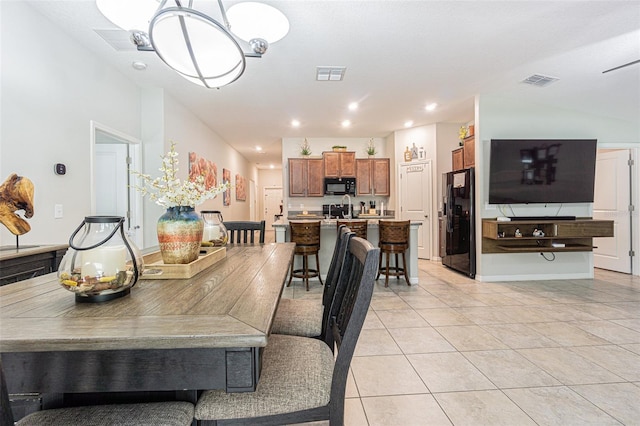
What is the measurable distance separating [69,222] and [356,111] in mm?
4225

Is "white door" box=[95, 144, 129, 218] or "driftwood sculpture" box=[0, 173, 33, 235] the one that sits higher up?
"white door" box=[95, 144, 129, 218]

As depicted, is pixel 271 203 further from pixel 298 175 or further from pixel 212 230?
pixel 212 230

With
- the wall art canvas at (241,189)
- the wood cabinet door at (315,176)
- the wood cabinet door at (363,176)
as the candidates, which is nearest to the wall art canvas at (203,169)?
the wall art canvas at (241,189)

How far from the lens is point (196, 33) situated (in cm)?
142

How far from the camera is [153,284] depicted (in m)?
1.20

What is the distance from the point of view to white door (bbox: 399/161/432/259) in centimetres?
623

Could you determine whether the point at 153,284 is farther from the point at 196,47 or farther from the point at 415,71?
the point at 415,71

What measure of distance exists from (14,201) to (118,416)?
1.89 metres

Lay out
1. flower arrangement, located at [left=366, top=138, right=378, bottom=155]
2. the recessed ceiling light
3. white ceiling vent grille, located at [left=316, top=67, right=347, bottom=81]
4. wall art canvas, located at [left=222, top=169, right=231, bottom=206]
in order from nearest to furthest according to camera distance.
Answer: the recessed ceiling light, white ceiling vent grille, located at [left=316, top=67, right=347, bottom=81], wall art canvas, located at [left=222, top=169, right=231, bottom=206], flower arrangement, located at [left=366, top=138, right=378, bottom=155]

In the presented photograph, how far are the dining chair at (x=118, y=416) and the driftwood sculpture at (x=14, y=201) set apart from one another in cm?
163

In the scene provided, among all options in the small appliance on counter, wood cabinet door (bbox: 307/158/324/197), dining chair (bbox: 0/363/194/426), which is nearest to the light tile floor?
dining chair (bbox: 0/363/194/426)

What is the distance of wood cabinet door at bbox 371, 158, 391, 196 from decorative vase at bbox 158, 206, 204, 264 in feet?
19.5

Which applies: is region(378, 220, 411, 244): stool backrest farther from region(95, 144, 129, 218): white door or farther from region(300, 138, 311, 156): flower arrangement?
region(95, 144, 129, 218): white door

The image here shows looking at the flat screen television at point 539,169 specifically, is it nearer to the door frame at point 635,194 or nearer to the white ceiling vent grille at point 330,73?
the door frame at point 635,194
